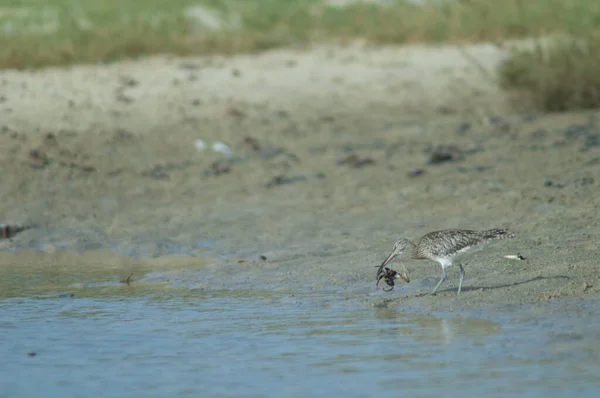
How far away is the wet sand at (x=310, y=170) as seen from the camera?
7.47 metres

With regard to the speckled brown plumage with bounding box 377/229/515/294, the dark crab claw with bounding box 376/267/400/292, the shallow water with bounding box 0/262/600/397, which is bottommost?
the shallow water with bounding box 0/262/600/397

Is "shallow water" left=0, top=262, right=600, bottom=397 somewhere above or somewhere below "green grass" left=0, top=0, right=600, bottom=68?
below

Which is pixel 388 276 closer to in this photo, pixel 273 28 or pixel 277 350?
pixel 277 350

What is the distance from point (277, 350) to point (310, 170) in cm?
504

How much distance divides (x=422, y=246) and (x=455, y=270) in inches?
26.7

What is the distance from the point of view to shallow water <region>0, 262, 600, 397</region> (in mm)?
4949

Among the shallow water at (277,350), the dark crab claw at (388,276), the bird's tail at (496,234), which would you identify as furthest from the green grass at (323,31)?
the shallow water at (277,350)

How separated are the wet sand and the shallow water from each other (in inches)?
19.5

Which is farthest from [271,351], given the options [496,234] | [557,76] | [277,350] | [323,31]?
[323,31]

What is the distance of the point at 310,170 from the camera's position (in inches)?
416

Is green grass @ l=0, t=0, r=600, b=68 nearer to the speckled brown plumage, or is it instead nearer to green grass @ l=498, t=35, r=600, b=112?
green grass @ l=498, t=35, r=600, b=112

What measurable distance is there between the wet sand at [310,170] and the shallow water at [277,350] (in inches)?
19.5

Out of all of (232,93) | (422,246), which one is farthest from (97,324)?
(232,93)

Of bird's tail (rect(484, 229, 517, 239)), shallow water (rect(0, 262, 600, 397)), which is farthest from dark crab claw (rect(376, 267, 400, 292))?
bird's tail (rect(484, 229, 517, 239))
